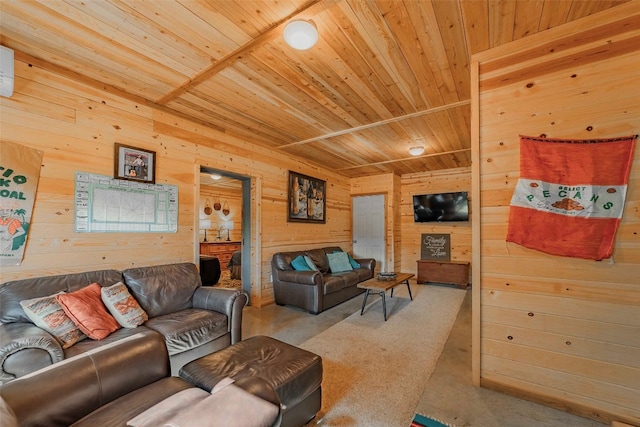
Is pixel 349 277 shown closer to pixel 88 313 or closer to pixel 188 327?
pixel 188 327

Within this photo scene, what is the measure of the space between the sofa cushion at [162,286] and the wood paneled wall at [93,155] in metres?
0.27

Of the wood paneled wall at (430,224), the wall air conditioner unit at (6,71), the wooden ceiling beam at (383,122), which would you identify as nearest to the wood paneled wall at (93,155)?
the wall air conditioner unit at (6,71)

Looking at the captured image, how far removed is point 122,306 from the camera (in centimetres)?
215

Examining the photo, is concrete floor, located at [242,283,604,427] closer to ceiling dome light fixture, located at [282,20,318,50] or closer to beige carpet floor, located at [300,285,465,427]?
beige carpet floor, located at [300,285,465,427]

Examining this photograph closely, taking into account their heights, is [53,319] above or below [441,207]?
below

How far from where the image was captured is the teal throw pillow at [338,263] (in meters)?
4.80

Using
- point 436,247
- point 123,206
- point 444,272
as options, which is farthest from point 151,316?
point 436,247

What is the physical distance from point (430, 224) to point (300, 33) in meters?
5.40

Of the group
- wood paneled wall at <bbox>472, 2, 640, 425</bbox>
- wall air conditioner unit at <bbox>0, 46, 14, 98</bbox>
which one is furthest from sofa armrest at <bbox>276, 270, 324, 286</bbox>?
wall air conditioner unit at <bbox>0, 46, 14, 98</bbox>

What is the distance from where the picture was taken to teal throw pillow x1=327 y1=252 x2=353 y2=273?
4.80 metres

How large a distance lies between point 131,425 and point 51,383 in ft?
1.62

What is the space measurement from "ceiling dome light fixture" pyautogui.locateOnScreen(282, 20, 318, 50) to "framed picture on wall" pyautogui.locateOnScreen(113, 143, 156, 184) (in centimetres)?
202

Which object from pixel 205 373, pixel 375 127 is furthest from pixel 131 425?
pixel 375 127

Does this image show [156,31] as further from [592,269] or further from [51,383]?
[592,269]
